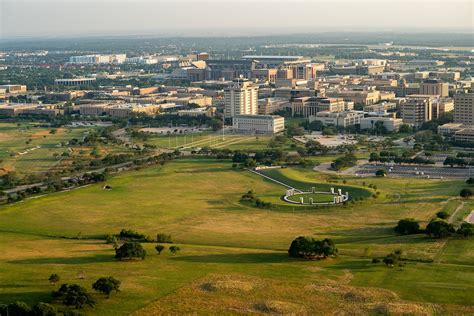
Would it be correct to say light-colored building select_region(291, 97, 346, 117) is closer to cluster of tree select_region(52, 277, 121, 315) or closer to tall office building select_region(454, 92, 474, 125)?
tall office building select_region(454, 92, 474, 125)

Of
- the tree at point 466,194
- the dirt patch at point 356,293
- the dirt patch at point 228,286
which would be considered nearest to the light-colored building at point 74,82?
the tree at point 466,194

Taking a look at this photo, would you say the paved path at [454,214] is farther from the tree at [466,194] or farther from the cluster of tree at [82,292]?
the cluster of tree at [82,292]

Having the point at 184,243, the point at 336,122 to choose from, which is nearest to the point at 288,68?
the point at 336,122

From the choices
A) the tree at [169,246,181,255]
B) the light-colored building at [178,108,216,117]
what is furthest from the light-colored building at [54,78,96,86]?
the tree at [169,246,181,255]

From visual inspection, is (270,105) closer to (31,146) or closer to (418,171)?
(31,146)

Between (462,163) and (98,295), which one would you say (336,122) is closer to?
(462,163)

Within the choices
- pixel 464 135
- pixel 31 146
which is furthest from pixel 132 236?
pixel 464 135
